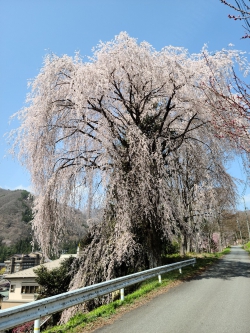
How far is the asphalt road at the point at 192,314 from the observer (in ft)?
16.0

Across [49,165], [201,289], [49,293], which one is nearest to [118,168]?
[49,165]

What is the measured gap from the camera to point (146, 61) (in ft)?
33.8

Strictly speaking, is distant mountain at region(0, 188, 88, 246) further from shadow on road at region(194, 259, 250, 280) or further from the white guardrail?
the white guardrail

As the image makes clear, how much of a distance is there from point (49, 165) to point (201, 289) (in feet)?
23.5

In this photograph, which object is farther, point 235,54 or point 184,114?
point 184,114

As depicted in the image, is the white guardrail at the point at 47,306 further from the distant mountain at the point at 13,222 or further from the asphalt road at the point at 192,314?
the distant mountain at the point at 13,222

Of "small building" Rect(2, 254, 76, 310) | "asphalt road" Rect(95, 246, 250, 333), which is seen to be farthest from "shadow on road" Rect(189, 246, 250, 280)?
"small building" Rect(2, 254, 76, 310)

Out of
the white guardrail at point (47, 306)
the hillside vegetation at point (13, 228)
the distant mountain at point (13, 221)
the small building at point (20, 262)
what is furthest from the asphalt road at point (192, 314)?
the distant mountain at point (13, 221)

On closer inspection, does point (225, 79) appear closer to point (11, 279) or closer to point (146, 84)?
point (146, 84)

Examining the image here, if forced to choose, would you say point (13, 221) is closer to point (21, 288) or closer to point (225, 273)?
point (21, 288)

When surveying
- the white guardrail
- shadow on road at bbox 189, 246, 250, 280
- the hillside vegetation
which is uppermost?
the hillside vegetation

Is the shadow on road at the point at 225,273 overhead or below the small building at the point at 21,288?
overhead

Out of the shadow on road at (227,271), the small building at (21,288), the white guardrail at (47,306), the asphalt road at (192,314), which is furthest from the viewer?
the small building at (21,288)

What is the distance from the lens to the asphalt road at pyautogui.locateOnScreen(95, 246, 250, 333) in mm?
4883
